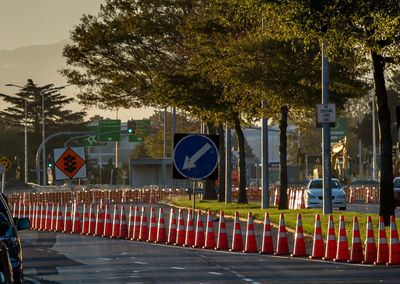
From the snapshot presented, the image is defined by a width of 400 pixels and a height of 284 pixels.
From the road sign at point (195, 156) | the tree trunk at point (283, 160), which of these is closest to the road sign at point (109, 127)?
the tree trunk at point (283, 160)

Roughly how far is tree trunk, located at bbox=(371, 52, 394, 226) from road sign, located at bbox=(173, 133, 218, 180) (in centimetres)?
431

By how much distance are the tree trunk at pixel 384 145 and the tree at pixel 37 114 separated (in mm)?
100017

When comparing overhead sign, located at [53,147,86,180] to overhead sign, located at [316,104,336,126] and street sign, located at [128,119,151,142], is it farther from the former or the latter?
street sign, located at [128,119,151,142]

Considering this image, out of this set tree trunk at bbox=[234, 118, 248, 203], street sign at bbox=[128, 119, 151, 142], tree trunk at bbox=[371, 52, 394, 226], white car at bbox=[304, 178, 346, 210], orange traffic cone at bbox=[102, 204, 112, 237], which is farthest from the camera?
street sign at bbox=[128, 119, 151, 142]

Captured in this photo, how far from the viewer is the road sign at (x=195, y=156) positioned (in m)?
23.2

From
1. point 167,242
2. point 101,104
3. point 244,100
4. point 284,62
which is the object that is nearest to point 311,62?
point 284,62

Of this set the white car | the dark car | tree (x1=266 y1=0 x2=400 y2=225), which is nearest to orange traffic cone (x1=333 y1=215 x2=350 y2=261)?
tree (x1=266 y1=0 x2=400 y2=225)

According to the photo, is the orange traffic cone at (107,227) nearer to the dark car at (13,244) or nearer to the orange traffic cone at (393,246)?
the orange traffic cone at (393,246)

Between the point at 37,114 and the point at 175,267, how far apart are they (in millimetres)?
110371

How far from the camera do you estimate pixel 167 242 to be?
24062 mm

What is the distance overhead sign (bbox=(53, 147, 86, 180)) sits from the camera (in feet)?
109

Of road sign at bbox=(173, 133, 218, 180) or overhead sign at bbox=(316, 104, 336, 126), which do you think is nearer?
road sign at bbox=(173, 133, 218, 180)

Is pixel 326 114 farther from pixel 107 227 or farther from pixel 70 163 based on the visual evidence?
pixel 70 163

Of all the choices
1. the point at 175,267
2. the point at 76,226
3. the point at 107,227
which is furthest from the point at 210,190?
the point at 175,267
